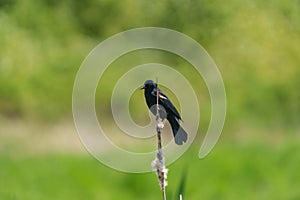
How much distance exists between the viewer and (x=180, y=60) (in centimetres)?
638

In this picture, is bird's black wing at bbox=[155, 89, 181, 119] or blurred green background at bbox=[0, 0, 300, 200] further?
blurred green background at bbox=[0, 0, 300, 200]

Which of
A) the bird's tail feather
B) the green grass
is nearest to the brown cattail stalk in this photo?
the bird's tail feather

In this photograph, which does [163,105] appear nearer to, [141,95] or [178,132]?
[178,132]

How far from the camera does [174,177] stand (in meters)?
6.04

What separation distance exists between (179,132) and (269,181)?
5.25 m

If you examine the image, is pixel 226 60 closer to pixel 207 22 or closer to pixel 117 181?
pixel 207 22

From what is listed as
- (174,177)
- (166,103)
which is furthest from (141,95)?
(166,103)

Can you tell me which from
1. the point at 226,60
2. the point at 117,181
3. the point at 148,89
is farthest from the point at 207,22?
the point at 148,89

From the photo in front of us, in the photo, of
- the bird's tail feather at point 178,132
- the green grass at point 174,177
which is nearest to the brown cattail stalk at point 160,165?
the bird's tail feather at point 178,132

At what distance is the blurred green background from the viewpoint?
5.90 meters

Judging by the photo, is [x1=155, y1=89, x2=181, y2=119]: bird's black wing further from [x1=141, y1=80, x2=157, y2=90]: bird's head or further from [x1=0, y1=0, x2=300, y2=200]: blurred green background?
[x1=0, y1=0, x2=300, y2=200]: blurred green background

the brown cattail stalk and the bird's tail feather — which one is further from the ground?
the bird's tail feather

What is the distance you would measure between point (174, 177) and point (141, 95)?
63cm

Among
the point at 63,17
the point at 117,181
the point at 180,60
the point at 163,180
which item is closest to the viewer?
the point at 163,180
